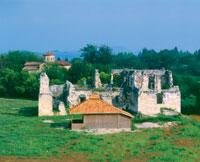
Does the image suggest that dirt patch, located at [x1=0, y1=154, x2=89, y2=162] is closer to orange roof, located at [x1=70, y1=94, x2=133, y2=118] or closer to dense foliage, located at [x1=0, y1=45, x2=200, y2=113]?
orange roof, located at [x1=70, y1=94, x2=133, y2=118]

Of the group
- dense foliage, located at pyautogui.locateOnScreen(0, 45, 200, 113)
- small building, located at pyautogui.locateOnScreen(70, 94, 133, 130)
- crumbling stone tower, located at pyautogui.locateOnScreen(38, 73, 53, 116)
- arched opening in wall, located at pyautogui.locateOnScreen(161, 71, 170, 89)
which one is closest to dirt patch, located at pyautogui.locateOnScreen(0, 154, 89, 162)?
small building, located at pyautogui.locateOnScreen(70, 94, 133, 130)

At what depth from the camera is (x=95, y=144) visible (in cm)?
4109

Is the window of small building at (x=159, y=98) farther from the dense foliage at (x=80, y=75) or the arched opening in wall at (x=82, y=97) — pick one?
the arched opening in wall at (x=82, y=97)

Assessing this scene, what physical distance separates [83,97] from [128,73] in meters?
5.64

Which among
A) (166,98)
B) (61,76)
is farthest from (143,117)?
(61,76)

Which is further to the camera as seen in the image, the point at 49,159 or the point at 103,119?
the point at 103,119

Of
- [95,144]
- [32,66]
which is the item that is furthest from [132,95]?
[32,66]

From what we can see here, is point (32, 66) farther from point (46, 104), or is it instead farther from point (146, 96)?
point (146, 96)

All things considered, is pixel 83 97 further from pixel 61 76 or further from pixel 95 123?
pixel 61 76

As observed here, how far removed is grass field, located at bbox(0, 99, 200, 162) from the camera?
38.0 metres

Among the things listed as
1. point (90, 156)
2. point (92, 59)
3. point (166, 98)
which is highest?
point (92, 59)

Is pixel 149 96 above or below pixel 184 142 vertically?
above

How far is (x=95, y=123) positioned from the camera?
47094 millimetres

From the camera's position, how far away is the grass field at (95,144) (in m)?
38.0
